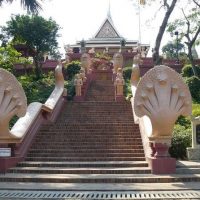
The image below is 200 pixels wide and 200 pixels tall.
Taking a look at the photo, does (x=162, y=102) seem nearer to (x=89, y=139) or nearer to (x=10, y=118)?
(x=10, y=118)

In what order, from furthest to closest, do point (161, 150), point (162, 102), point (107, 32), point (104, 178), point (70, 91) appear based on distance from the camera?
point (107, 32), point (70, 91), point (161, 150), point (162, 102), point (104, 178)

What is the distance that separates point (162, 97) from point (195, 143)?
8.26 ft

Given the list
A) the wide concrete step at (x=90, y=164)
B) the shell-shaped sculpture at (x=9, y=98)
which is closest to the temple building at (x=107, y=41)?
the wide concrete step at (x=90, y=164)

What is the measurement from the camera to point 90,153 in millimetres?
12977

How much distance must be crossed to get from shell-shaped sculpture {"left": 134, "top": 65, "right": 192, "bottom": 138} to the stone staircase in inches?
50.6

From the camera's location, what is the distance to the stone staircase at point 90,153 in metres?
10.4

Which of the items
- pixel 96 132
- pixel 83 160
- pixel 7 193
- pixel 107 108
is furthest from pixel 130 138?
pixel 7 193

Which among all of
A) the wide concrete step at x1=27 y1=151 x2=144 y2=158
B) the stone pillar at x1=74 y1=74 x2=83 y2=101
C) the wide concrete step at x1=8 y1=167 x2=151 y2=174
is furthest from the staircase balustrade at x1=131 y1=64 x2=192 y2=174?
the stone pillar at x1=74 y1=74 x2=83 y2=101

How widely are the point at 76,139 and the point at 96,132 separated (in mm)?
827

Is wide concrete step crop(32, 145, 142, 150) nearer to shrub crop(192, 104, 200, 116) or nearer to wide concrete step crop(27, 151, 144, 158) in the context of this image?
wide concrete step crop(27, 151, 144, 158)

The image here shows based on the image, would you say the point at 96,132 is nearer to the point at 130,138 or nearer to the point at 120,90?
the point at 130,138

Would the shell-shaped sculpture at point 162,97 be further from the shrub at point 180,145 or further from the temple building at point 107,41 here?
the temple building at point 107,41

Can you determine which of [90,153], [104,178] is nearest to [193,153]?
[90,153]

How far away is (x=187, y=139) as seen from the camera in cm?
1330
